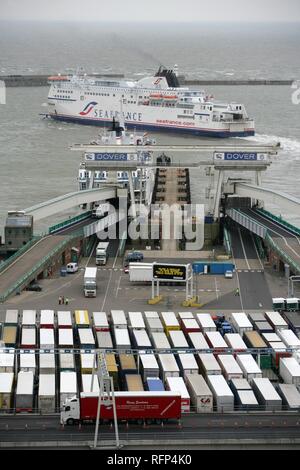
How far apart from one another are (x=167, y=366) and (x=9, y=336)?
6.01ft

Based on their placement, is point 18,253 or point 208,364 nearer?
point 208,364

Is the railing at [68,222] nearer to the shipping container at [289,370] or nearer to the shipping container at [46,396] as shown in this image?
the shipping container at [289,370]

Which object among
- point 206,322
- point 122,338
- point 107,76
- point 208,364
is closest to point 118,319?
point 122,338

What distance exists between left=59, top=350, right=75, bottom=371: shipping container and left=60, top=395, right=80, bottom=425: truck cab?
127 centimetres

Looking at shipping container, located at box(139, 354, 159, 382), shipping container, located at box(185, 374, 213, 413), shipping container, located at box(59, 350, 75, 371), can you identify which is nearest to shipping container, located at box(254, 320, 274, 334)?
shipping container, located at box(139, 354, 159, 382)

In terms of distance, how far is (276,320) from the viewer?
40.9ft

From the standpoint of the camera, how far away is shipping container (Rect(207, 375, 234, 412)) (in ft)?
33.0

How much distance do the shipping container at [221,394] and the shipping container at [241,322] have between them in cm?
168

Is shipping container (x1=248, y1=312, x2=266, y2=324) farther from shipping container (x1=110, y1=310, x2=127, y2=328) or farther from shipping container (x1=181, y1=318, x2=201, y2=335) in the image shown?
shipping container (x1=110, y1=310, x2=127, y2=328)

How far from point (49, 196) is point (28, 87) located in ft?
80.6

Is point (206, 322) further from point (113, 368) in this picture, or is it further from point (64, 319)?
point (113, 368)

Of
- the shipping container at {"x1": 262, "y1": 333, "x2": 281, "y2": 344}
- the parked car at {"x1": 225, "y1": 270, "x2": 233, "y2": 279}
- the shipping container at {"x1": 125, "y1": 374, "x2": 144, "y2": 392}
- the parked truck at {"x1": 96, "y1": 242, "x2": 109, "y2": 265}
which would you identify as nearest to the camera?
the shipping container at {"x1": 125, "y1": 374, "x2": 144, "y2": 392}

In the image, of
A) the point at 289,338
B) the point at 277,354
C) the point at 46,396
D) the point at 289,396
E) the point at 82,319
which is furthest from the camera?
the point at 82,319

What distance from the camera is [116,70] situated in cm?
5322
